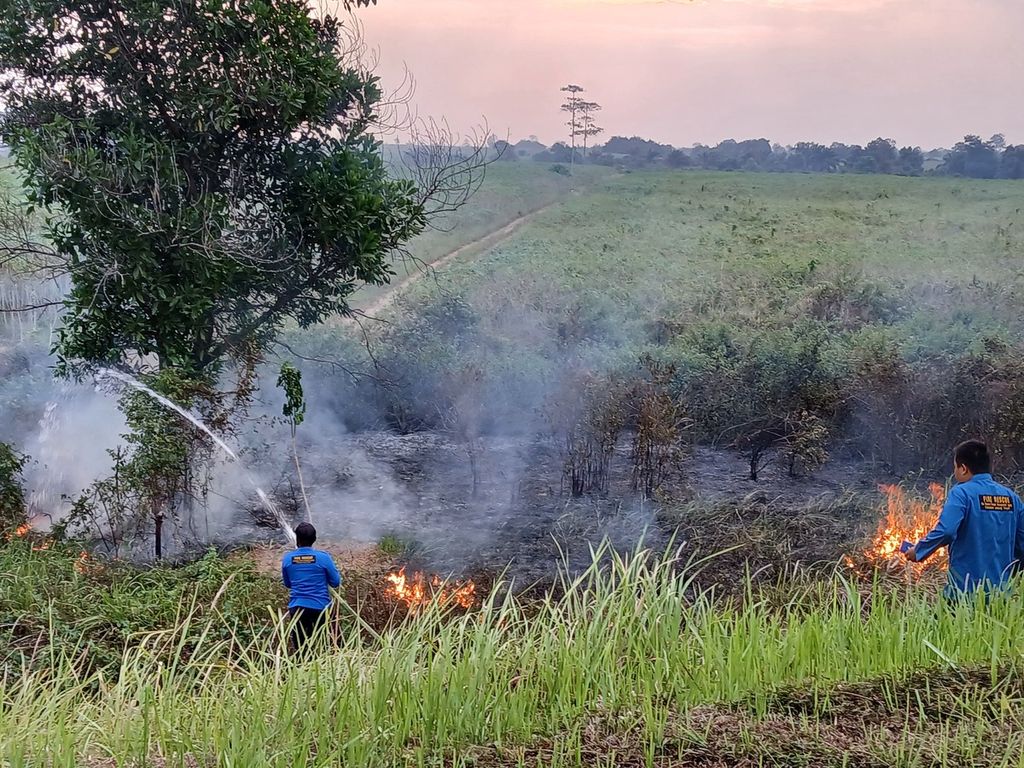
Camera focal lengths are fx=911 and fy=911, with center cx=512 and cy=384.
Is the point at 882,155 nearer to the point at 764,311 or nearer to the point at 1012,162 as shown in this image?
the point at 1012,162

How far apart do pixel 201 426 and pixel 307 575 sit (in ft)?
9.45

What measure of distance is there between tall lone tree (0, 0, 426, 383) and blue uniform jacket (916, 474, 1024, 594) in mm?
5533

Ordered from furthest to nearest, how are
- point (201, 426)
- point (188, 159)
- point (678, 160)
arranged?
point (678, 160), point (188, 159), point (201, 426)

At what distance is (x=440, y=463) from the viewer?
1131 centimetres

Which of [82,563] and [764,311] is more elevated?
[764,311]

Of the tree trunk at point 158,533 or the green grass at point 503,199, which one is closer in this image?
the tree trunk at point 158,533

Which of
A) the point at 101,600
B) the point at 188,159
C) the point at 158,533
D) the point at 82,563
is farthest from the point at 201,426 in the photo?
the point at 188,159

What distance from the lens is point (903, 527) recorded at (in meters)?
7.67

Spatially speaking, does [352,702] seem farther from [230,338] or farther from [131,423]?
[230,338]

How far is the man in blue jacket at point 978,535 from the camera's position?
4469 mm

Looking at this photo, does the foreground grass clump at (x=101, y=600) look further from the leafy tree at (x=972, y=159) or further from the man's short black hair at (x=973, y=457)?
the leafy tree at (x=972, y=159)

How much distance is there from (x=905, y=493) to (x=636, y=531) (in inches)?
111

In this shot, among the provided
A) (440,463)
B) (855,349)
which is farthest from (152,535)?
(855,349)

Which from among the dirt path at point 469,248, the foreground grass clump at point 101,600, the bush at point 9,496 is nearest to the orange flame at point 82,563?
the foreground grass clump at point 101,600
